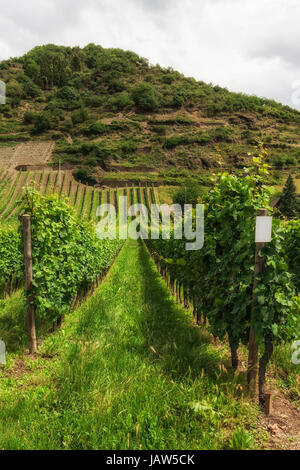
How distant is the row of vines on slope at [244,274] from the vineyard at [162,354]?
0.05 feet

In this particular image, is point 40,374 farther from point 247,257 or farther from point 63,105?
point 63,105

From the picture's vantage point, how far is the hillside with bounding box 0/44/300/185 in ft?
252

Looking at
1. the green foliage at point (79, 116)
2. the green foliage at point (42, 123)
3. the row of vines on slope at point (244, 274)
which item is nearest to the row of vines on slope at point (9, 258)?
the row of vines on slope at point (244, 274)

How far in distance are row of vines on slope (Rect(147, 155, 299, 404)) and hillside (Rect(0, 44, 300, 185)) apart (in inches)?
2523

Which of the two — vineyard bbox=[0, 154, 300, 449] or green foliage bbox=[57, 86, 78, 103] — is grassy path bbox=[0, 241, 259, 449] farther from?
green foliage bbox=[57, 86, 78, 103]

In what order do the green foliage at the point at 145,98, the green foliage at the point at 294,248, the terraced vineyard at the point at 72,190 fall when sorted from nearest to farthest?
the green foliage at the point at 294,248 → the terraced vineyard at the point at 72,190 → the green foliage at the point at 145,98

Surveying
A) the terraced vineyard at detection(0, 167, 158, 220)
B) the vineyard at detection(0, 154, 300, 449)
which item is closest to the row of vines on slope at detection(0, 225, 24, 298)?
the vineyard at detection(0, 154, 300, 449)

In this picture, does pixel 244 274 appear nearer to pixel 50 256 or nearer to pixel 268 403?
pixel 268 403

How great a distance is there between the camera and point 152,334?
484cm

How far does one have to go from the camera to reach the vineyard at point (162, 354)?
8.64 ft

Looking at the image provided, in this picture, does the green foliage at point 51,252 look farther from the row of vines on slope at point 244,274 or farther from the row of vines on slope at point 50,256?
the row of vines on slope at point 244,274

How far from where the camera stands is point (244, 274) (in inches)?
144

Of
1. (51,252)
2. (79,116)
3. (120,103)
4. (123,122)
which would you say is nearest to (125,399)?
(51,252)

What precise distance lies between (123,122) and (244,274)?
10241 centimetres
